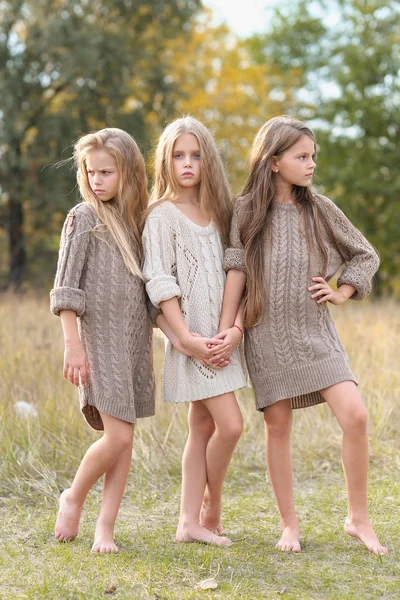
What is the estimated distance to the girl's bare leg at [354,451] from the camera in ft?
10.3

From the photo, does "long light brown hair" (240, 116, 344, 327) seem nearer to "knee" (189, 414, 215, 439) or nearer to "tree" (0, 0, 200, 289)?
"knee" (189, 414, 215, 439)

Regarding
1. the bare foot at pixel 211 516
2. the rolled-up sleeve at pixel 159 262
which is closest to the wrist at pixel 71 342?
the rolled-up sleeve at pixel 159 262

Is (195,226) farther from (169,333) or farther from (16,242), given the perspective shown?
(16,242)

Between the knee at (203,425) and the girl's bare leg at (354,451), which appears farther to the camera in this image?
the knee at (203,425)

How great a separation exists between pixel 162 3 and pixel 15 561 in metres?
13.8

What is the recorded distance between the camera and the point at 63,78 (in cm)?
1459

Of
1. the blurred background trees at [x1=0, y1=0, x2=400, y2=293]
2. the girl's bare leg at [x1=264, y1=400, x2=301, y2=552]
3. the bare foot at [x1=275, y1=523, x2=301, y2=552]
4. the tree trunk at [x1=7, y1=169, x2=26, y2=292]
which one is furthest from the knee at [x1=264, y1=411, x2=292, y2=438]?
the tree trunk at [x1=7, y1=169, x2=26, y2=292]

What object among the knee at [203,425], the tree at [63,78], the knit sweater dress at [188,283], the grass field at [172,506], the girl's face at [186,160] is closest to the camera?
the grass field at [172,506]

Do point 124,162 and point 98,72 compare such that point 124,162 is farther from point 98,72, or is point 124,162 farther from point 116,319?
point 98,72

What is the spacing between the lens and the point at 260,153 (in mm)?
3410

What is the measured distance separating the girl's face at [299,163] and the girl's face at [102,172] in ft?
2.31

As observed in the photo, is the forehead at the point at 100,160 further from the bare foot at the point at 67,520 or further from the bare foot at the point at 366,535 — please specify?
the bare foot at the point at 366,535

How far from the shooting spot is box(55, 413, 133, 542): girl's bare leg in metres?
3.19

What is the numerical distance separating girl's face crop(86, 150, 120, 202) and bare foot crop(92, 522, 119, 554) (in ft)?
4.51
